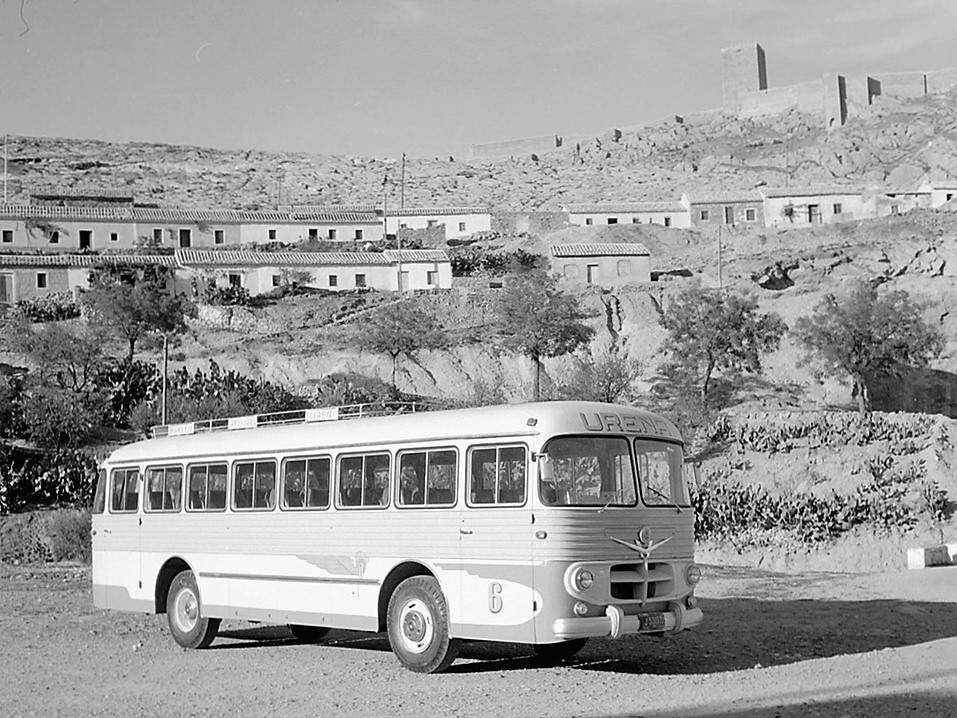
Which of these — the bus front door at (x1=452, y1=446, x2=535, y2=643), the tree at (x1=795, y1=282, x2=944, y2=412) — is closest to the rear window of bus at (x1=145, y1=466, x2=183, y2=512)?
the bus front door at (x1=452, y1=446, x2=535, y2=643)

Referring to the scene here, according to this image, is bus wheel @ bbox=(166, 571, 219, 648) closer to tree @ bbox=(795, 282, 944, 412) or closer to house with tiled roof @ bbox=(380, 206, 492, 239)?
tree @ bbox=(795, 282, 944, 412)

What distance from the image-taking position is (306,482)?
13.9 m

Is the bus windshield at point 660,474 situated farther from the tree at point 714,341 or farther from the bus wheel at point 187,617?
the tree at point 714,341

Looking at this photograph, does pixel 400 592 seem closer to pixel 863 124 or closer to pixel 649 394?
pixel 649 394

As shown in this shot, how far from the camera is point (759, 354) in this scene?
4906 cm

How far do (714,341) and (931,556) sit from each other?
2371 centimetres

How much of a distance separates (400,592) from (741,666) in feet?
11.5

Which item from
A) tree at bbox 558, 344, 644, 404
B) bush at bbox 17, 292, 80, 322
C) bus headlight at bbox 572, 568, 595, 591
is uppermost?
bush at bbox 17, 292, 80, 322

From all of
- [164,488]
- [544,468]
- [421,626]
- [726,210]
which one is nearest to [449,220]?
[726,210]

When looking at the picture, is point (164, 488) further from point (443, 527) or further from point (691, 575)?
point (691, 575)

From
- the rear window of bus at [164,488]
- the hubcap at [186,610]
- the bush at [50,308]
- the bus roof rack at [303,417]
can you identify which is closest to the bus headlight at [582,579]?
the bus roof rack at [303,417]

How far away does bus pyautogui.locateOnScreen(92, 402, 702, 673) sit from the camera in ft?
38.6

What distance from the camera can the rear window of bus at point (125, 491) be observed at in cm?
1625

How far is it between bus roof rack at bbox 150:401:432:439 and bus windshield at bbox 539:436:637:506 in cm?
238
